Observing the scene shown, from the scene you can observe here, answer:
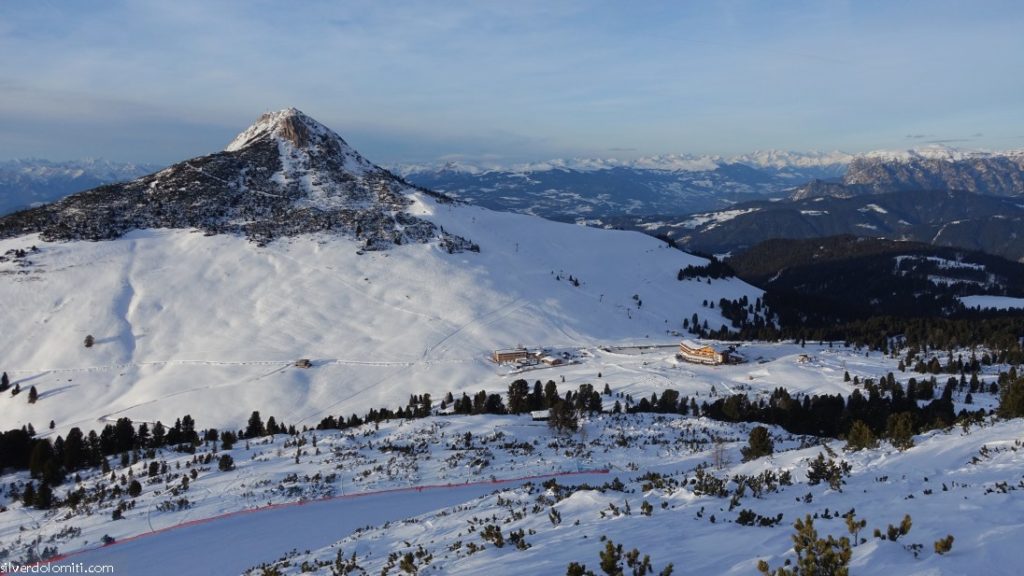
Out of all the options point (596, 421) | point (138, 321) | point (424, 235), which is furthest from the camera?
point (424, 235)

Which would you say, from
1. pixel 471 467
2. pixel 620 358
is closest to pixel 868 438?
pixel 471 467

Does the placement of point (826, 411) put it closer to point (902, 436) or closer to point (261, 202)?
point (902, 436)

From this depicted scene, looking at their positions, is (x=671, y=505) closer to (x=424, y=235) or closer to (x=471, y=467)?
(x=471, y=467)

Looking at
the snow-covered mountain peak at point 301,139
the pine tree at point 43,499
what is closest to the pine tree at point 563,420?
the pine tree at point 43,499

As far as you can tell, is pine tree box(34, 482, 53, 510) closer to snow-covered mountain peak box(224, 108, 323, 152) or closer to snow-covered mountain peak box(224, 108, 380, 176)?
snow-covered mountain peak box(224, 108, 380, 176)

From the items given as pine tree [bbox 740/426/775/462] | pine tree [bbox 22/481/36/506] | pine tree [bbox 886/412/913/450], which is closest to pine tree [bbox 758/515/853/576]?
pine tree [bbox 886/412/913/450]

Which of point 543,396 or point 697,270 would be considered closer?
point 543,396
